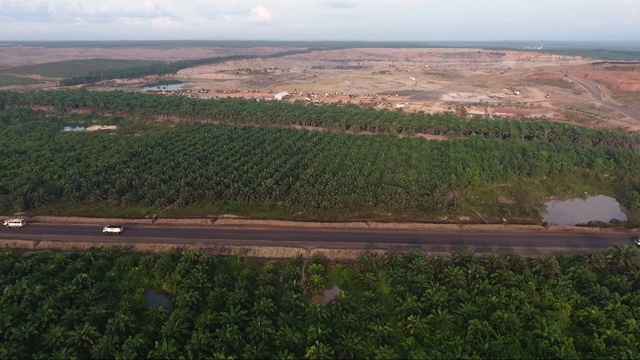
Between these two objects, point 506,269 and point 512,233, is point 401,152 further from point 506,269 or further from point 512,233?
point 506,269

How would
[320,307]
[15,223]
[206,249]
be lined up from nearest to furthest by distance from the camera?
[320,307]
[206,249]
[15,223]

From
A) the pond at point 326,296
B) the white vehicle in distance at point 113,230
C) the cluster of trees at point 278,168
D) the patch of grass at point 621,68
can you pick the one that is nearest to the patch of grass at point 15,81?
the cluster of trees at point 278,168

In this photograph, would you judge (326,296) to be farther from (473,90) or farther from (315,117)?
(473,90)

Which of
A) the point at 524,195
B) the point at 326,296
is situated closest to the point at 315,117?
the point at 524,195

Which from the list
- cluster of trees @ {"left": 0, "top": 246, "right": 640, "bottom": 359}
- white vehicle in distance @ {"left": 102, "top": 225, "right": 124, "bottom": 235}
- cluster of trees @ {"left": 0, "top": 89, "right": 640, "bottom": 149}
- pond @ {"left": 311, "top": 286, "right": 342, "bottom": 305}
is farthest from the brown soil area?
white vehicle in distance @ {"left": 102, "top": 225, "right": 124, "bottom": 235}

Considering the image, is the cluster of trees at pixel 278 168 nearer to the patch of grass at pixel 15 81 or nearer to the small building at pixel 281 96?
the small building at pixel 281 96

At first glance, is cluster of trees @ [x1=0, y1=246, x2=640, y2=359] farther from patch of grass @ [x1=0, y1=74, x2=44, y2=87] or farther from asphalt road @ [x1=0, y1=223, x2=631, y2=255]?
patch of grass @ [x1=0, y1=74, x2=44, y2=87]
